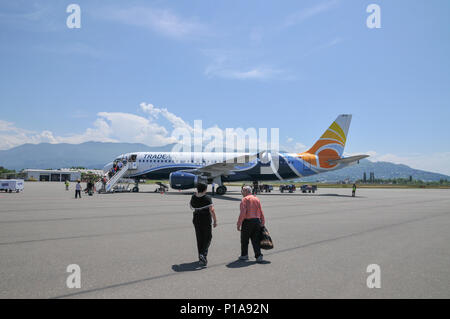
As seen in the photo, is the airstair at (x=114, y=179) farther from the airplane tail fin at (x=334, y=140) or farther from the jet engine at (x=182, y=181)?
the airplane tail fin at (x=334, y=140)

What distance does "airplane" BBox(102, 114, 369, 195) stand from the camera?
34625 mm

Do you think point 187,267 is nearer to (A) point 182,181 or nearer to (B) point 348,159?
(A) point 182,181

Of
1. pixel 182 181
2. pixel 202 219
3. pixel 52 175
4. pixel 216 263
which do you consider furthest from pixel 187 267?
pixel 52 175

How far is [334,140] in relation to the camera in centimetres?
3716

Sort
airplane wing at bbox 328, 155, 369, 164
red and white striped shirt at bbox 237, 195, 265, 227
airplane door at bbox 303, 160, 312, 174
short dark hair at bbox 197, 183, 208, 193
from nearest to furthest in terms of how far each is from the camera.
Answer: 1. short dark hair at bbox 197, 183, 208, 193
2. red and white striped shirt at bbox 237, 195, 265, 227
3. airplane wing at bbox 328, 155, 369, 164
4. airplane door at bbox 303, 160, 312, 174

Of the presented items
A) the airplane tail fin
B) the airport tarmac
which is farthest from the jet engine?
the airport tarmac

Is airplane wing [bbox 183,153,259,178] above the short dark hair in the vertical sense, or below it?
above

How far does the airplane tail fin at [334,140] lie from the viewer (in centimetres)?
3703

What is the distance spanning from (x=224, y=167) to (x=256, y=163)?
15.2 ft

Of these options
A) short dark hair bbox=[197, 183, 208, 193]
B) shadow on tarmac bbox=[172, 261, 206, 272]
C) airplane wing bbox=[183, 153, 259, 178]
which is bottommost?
shadow on tarmac bbox=[172, 261, 206, 272]

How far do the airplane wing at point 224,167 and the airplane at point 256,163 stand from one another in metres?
0.13

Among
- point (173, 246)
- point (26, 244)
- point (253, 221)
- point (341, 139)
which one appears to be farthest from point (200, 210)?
point (341, 139)

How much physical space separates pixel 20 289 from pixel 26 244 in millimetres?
3866

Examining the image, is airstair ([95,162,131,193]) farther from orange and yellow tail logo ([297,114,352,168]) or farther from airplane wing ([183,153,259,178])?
orange and yellow tail logo ([297,114,352,168])
